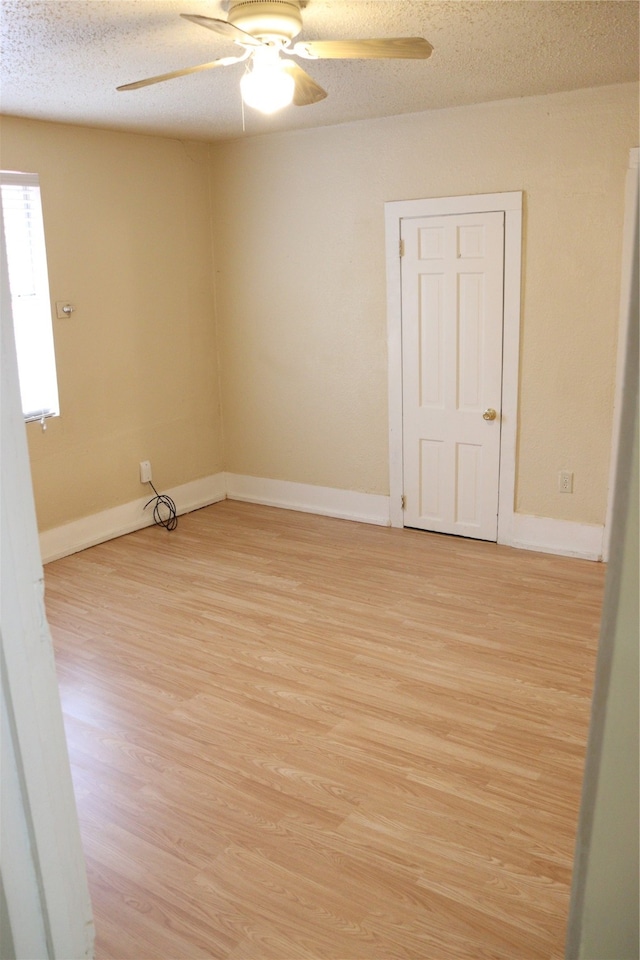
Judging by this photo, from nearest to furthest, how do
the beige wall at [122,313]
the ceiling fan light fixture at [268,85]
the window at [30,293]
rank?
the ceiling fan light fixture at [268,85]
the window at [30,293]
the beige wall at [122,313]

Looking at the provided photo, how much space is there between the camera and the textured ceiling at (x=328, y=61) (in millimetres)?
2711

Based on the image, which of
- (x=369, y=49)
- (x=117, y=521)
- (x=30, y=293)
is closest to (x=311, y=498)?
(x=117, y=521)

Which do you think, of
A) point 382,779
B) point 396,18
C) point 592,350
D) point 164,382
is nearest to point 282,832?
point 382,779

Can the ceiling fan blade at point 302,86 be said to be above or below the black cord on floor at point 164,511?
above

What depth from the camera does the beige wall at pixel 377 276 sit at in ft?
13.9

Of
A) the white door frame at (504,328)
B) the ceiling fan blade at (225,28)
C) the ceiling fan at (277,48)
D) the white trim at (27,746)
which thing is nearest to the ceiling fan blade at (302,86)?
the ceiling fan at (277,48)

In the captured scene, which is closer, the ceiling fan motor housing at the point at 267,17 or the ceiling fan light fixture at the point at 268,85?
the ceiling fan motor housing at the point at 267,17

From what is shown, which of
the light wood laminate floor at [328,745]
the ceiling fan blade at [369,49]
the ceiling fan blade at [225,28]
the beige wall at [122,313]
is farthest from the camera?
the beige wall at [122,313]

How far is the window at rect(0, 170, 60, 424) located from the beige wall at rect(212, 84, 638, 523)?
1.50 m

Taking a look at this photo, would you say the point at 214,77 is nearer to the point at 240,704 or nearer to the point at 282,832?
the point at 240,704

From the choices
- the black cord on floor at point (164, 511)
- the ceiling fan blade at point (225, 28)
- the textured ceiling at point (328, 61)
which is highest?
the textured ceiling at point (328, 61)

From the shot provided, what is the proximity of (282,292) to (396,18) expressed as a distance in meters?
2.72

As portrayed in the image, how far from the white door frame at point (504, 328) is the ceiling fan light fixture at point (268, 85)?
1.97 meters

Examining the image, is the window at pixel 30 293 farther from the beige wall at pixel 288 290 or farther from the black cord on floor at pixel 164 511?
the black cord on floor at pixel 164 511
